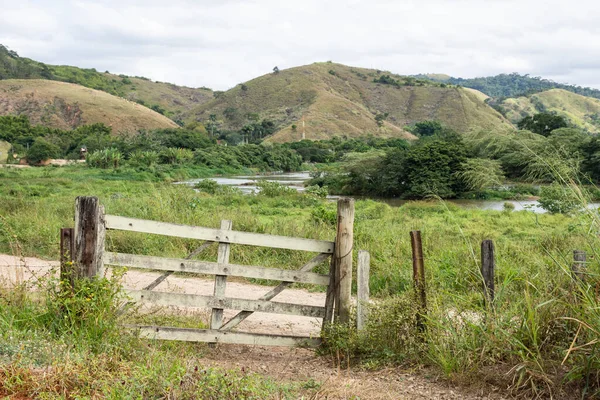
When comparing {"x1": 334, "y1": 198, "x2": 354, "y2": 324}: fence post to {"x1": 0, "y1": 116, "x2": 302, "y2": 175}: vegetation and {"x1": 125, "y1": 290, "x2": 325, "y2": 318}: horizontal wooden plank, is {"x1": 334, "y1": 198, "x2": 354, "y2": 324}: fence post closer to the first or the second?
{"x1": 125, "y1": 290, "x2": 325, "y2": 318}: horizontal wooden plank

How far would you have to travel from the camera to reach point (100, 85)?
491 ft

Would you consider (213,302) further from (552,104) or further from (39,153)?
(552,104)

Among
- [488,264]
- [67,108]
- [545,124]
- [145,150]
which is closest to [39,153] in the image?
[145,150]

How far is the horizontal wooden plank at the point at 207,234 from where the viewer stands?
5637 millimetres

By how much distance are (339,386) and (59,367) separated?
2006 mm

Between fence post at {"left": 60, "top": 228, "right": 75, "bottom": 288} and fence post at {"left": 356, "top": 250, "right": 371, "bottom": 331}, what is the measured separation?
282 centimetres

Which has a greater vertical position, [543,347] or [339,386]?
[543,347]

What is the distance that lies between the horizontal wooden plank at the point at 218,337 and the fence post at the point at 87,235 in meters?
0.69

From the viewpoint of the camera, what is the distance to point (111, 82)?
160250 millimetres

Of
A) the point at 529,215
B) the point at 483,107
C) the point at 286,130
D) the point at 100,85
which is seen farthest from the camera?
the point at 100,85

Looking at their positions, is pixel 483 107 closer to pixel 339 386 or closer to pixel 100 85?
pixel 100 85

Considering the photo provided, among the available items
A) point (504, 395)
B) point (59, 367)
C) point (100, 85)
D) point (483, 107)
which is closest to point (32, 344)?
point (59, 367)

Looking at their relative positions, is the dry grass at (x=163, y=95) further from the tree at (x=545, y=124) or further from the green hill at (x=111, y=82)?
the tree at (x=545, y=124)

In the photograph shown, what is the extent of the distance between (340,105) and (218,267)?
414 feet
